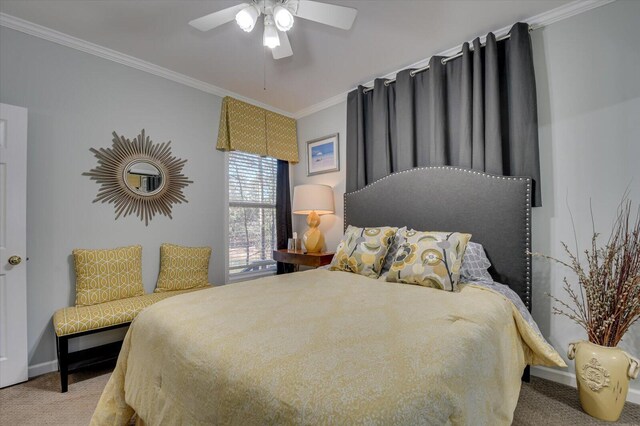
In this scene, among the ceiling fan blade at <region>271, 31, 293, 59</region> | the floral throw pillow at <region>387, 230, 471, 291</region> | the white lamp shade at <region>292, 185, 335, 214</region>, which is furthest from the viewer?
the white lamp shade at <region>292, 185, 335, 214</region>

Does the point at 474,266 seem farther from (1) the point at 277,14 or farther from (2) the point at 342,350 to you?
(1) the point at 277,14

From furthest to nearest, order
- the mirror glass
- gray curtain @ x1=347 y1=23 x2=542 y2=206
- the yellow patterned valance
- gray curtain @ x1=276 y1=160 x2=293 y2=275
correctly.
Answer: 1. gray curtain @ x1=276 y1=160 x2=293 y2=275
2. the yellow patterned valance
3. the mirror glass
4. gray curtain @ x1=347 y1=23 x2=542 y2=206

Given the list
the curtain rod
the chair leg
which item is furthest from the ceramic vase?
the chair leg

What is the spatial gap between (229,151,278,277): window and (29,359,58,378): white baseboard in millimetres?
1631

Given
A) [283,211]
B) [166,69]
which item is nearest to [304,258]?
[283,211]

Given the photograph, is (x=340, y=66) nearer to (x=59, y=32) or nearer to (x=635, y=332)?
(x=59, y=32)

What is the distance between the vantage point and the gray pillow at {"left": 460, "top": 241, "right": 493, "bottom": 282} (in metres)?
1.99

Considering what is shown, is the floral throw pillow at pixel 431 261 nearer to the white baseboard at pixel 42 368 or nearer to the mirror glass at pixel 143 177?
the mirror glass at pixel 143 177

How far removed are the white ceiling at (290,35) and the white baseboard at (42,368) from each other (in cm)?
260

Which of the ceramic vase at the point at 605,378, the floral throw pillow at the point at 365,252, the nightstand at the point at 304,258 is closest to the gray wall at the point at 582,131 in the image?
the ceramic vase at the point at 605,378

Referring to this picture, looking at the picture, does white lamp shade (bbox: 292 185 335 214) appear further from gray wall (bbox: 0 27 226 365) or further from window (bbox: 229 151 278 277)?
gray wall (bbox: 0 27 226 365)

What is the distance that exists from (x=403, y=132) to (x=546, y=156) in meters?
1.13

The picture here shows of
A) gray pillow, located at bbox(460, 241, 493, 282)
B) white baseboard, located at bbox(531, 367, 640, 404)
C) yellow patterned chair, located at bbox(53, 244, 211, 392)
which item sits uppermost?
gray pillow, located at bbox(460, 241, 493, 282)

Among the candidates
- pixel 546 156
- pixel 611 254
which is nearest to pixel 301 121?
pixel 546 156
